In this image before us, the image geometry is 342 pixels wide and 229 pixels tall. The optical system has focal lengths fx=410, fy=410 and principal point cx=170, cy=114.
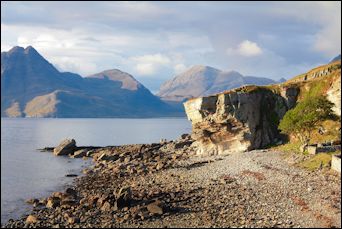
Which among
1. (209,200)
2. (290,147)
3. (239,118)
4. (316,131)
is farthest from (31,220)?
(316,131)

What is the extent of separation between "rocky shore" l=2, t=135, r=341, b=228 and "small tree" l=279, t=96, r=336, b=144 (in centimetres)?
515

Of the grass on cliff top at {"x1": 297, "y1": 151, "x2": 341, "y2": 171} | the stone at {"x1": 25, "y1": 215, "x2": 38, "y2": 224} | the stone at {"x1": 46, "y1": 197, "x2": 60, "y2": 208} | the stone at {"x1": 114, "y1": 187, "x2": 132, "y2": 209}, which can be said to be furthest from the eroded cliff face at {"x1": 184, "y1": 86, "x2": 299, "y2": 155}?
the stone at {"x1": 25, "y1": 215, "x2": 38, "y2": 224}

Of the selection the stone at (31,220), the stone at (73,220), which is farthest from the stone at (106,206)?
the stone at (31,220)

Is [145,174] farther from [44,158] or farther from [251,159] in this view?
[44,158]

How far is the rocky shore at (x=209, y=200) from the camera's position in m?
35.3

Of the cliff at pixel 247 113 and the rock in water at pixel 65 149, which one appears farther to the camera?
the rock in water at pixel 65 149

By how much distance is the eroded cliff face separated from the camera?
7681cm

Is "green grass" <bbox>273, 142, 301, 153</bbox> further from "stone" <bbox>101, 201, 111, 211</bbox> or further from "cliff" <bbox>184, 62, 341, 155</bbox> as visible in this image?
"stone" <bbox>101, 201, 111, 211</bbox>

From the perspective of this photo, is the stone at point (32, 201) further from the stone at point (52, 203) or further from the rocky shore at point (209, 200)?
the stone at point (52, 203)

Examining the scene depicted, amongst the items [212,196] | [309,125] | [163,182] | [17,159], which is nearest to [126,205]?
[212,196]

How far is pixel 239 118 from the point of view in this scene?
7669cm

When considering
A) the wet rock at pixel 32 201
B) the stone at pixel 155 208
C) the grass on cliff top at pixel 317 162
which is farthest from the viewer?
the wet rock at pixel 32 201

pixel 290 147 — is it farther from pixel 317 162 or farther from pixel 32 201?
pixel 32 201

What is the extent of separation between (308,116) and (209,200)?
2697cm
